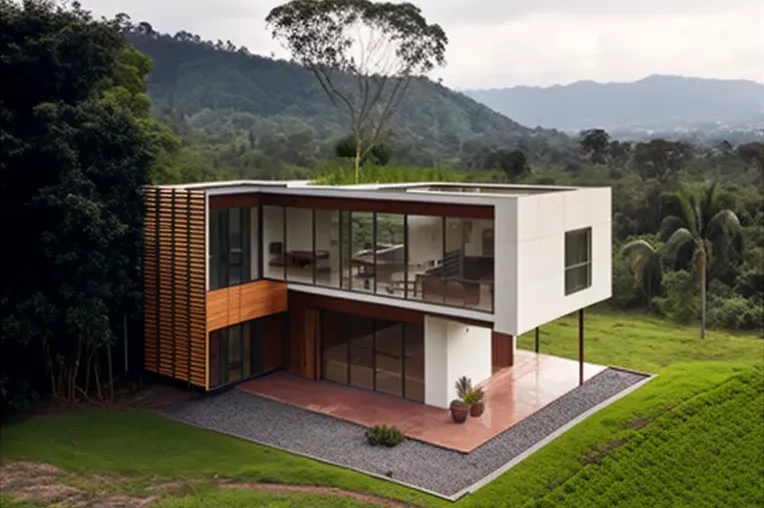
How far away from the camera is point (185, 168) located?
97.5 ft

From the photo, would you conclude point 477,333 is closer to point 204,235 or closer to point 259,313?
point 259,313

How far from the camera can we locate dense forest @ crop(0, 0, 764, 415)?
14781 millimetres

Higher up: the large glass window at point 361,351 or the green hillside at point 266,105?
the green hillside at point 266,105

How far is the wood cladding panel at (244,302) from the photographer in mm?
15883

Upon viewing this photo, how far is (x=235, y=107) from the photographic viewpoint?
46.6m

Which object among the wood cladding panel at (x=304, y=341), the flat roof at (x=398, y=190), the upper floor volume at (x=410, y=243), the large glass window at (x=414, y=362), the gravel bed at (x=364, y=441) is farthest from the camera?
the wood cladding panel at (x=304, y=341)

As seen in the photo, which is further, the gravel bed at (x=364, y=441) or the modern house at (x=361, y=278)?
the modern house at (x=361, y=278)

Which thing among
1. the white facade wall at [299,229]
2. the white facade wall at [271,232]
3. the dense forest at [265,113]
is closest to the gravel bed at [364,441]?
the white facade wall at [271,232]

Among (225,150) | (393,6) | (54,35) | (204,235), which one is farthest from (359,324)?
(225,150)

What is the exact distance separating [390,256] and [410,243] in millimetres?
567

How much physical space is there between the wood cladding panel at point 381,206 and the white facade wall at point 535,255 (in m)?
0.60

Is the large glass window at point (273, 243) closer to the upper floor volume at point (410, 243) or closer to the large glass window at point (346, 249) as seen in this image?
the upper floor volume at point (410, 243)

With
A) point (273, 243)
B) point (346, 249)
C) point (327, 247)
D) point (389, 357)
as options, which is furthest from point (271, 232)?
point (389, 357)

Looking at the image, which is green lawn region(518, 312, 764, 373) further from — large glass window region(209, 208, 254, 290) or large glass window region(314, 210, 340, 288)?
large glass window region(209, 208, 254, 290)
